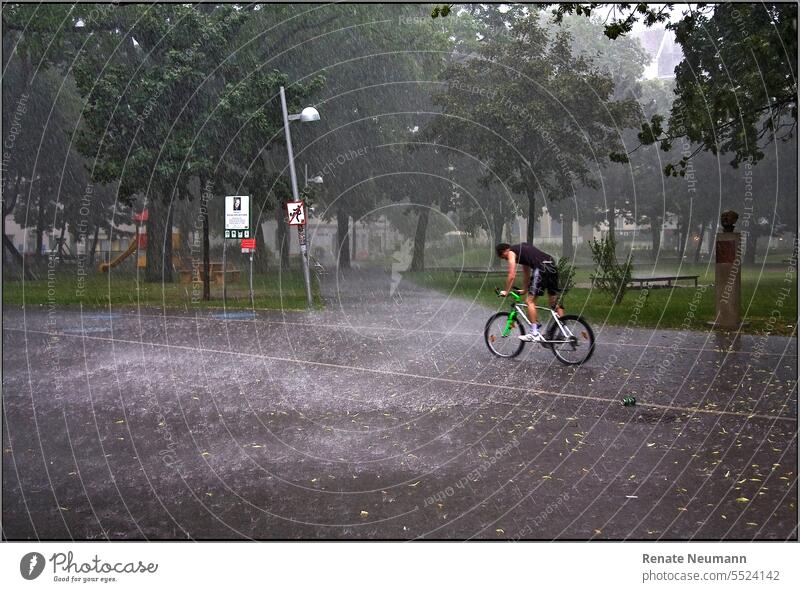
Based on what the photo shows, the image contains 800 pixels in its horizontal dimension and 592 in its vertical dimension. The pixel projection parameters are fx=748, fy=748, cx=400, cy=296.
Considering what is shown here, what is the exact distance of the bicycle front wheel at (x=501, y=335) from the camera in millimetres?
11469

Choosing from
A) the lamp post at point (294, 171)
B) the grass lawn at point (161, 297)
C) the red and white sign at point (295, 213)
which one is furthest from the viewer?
the grass lawn at point (161, 297)

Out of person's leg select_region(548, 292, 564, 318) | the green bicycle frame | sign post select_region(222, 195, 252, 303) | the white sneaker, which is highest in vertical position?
sign post select_region(222, 195, 252, 303)

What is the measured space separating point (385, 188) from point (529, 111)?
49.9 ft

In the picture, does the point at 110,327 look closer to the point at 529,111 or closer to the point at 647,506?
the point at 647,506

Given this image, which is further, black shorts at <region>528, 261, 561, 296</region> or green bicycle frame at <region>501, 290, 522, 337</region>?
green bicycle frame at <region>501, 290, 522, 337</region>

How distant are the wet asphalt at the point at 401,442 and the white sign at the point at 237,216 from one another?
874 cm

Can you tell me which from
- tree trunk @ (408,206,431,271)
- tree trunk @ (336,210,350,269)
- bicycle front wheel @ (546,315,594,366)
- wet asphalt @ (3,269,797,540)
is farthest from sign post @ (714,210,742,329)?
tree trunk @ (408,206,431,271)

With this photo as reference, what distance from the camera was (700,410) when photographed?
25.4ft

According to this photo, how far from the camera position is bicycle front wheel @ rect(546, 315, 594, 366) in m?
10.7

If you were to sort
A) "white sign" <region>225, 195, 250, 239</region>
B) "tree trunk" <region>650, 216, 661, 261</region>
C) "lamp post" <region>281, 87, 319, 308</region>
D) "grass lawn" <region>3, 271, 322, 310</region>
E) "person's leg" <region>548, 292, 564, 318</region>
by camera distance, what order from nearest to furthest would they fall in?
"person's leg" <region>548, 292, 564, 318</region>
"lamp post" <region>281, 87, 319, 308</region>
"white sign" <region>225, 195, 250, 239</region>
"grass lawn" <region>3, 271, 322, 310</region>
"tree trunk" <region>650, 216, 661, 261</region>

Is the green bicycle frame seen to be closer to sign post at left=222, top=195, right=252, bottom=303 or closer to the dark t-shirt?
the dark t-shirt

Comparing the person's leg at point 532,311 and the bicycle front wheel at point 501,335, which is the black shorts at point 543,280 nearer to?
the person's leg at point 532,311

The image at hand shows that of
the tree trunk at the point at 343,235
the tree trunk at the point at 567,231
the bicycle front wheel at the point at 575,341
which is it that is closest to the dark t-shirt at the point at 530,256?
the bicycle front wheel at the point at 575,341

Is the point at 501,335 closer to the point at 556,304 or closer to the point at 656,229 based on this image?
the point at 556,304
